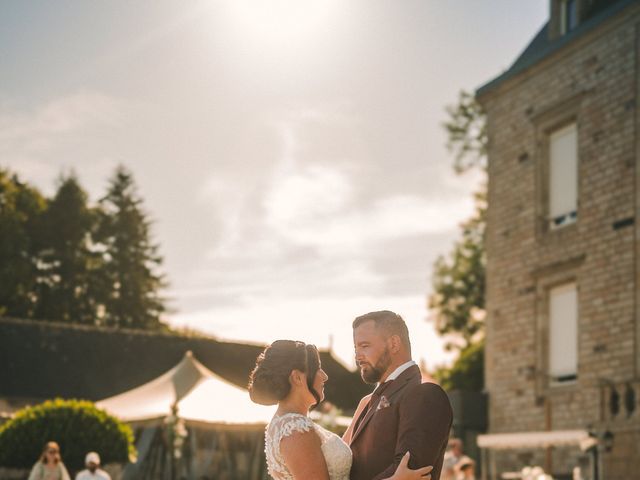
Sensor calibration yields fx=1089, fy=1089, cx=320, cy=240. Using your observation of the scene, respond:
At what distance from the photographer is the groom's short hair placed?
448cm

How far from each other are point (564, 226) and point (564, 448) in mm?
4199

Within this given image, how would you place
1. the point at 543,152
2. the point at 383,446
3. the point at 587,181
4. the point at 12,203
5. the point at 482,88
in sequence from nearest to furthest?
the point at 383,446 < the point at 587,181 < the point at 543,152 < the point at 482,88 < the point at 12,203

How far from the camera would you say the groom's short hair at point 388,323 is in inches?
176

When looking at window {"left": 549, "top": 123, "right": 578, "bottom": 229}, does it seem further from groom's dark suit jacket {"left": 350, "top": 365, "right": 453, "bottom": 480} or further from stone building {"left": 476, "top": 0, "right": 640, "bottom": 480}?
groom's dark suit jacket {"left": 350, "top": 365, "right": 453, "bottom": 480}

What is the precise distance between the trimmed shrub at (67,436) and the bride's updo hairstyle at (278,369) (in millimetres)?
13932

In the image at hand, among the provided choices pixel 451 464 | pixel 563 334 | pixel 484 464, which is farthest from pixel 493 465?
pixel 451 464

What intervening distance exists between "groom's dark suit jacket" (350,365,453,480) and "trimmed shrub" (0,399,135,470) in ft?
45.9

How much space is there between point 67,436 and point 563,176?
34.7 feet

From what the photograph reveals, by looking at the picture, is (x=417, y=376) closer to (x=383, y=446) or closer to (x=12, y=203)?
(x=383, y=446)

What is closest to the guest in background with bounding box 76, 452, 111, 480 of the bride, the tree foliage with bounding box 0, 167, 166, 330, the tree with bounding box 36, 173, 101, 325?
the bride

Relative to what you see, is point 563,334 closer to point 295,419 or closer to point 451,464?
point 451,464

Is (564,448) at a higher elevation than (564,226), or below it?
below

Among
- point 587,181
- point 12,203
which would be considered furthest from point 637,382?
point 12,203

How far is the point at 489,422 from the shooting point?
2283cm
